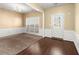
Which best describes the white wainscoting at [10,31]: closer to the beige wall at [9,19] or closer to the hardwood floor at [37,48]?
the beige wall at [9,19]

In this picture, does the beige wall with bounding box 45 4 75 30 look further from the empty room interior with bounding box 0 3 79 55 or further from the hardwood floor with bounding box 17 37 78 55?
the hardwood floor with bounding box 17 37 78 55

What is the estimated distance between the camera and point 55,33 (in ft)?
16.4

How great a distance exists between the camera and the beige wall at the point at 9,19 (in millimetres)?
5514

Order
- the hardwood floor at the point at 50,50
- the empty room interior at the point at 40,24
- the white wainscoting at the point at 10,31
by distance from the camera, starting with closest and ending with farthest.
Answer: the hardwood floor at the point at 50,50 → the empty room interior at the point at 40,24 → the white wainscoting at the point at 10,31

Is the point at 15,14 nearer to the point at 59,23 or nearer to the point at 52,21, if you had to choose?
the point at 52,21

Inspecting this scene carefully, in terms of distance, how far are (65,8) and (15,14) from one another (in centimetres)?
468

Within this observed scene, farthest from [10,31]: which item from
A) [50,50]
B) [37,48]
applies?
[50,50]

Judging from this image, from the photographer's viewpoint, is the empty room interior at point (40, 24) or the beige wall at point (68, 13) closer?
the empty room interior at point (40, 24)

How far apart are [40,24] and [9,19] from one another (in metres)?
2.88

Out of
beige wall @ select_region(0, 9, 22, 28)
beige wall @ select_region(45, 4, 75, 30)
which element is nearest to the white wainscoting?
beige wall @ select_region(0, 9, 22, 28)

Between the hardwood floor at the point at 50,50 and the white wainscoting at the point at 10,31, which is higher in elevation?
the white wainscoting at the point at 10,31

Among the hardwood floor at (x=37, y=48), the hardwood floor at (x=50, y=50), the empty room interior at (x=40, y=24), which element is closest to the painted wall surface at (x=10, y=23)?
the empty room interior at (x=40, y=24)

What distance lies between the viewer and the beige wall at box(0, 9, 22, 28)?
217 inches
